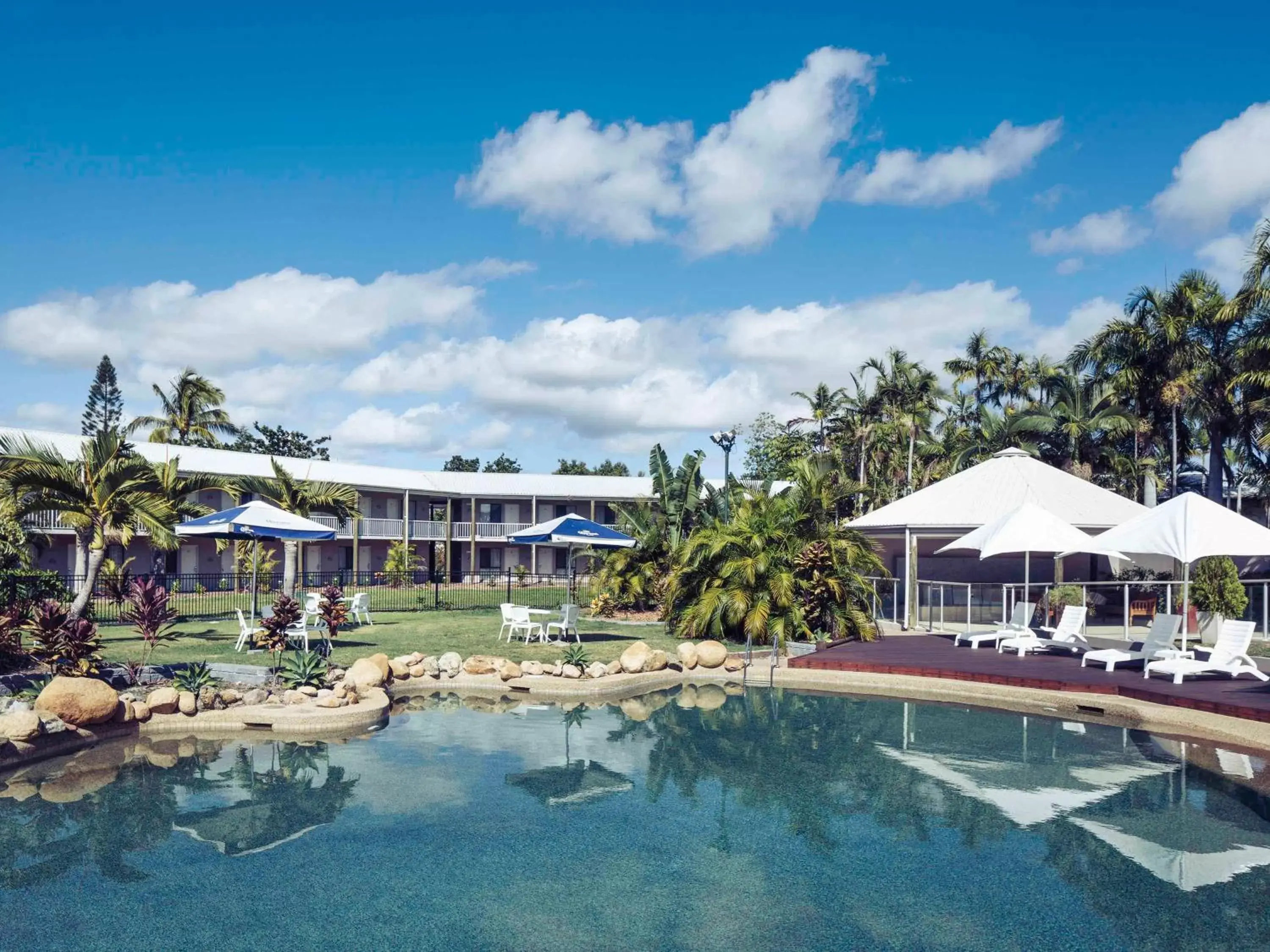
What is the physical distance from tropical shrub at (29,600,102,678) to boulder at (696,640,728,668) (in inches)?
354

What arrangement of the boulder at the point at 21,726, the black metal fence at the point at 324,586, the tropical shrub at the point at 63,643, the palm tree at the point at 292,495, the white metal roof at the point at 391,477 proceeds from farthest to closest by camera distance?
1. the white metal roof at the point at 391,477
2. the palm tree at the point at 292,495
3. the black metal fence at the point at 324,586
4. the tropical shrub at the point at 63,643
5. the boulder at the point at 21,726

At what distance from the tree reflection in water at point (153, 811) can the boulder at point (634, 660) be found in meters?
5.60

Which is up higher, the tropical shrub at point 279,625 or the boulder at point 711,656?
the tropical shrub at point 279,625

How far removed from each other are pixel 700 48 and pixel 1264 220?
832 inches

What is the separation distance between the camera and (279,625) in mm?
13008

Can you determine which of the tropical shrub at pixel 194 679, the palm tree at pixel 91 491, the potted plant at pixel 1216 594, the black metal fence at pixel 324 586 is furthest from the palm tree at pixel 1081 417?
the tropical shrub at pixel 194 679

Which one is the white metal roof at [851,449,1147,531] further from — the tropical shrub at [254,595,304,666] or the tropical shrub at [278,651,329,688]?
the tropical shrub at [254,595,304,666]

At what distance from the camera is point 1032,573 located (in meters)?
26.9

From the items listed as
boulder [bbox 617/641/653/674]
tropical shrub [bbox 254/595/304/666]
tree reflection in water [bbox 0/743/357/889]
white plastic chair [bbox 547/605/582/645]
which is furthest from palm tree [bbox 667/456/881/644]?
tree reflection in water [bbox 0/743/357/889]

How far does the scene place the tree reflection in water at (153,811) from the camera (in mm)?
7145

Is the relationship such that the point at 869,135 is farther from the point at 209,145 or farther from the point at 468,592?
the point at 468,592

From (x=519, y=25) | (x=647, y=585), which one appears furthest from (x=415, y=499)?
(x=519, y=25)

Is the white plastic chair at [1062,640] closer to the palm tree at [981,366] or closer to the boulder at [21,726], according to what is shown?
the boulder at [21,726]

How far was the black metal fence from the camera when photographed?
18.3 m
